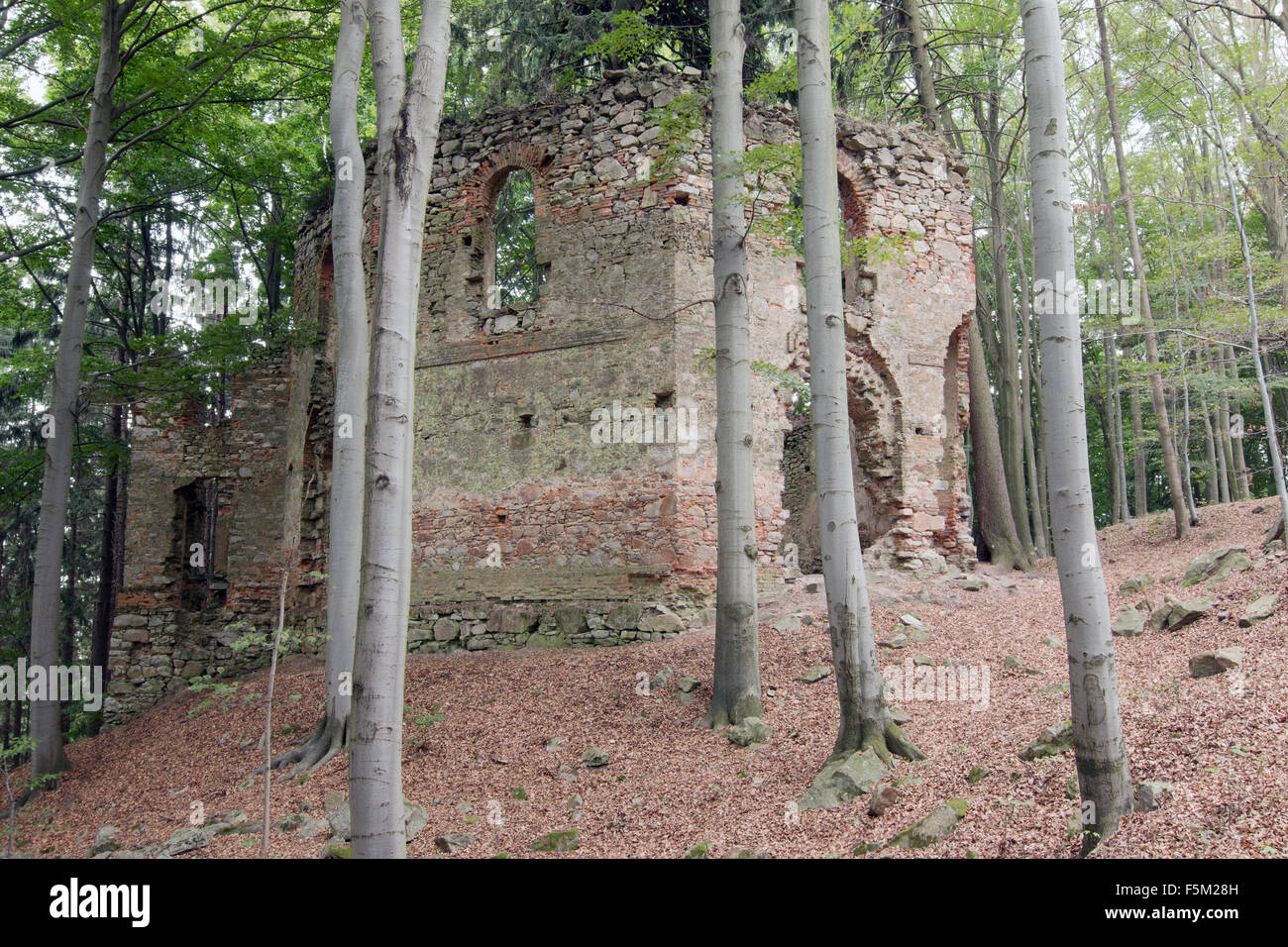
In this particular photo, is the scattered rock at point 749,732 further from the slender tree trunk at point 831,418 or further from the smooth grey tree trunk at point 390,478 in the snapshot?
the smooth grey tree trunk at point 390,478

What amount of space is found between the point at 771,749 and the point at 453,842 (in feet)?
8.42

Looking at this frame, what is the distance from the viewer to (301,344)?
14.2 m

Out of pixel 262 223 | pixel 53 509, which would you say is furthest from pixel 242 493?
pixel 262 223

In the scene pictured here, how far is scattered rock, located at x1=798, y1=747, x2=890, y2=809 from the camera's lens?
5664mm

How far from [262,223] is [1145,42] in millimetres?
18570

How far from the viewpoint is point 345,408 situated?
8445 millimetres

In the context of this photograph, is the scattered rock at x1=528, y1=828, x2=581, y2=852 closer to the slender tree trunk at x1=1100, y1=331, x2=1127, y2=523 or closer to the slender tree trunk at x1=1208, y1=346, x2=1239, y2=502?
the slender tree trunk at x1=1208, y1=346, x2=1239, y2=502

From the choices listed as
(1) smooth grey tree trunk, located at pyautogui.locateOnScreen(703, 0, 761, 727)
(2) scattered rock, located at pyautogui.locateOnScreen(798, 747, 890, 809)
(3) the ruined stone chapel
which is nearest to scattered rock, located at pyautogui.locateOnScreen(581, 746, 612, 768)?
(1) smooth grey tree trunk, located at pyautogui.locateOnScreen(703, 0, 761, 727)

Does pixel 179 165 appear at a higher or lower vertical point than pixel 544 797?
higher

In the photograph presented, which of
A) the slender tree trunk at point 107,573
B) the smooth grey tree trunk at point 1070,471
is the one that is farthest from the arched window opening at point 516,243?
the smooth grey tree trunk at point 1070,471

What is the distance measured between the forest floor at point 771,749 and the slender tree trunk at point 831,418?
605 mm

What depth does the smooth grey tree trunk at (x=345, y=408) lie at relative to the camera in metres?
8.12

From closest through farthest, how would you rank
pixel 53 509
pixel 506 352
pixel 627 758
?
pixel 627 758, pixel 53 509, pixel 506 352

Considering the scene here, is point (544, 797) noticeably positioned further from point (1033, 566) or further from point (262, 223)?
point (262, 223)
